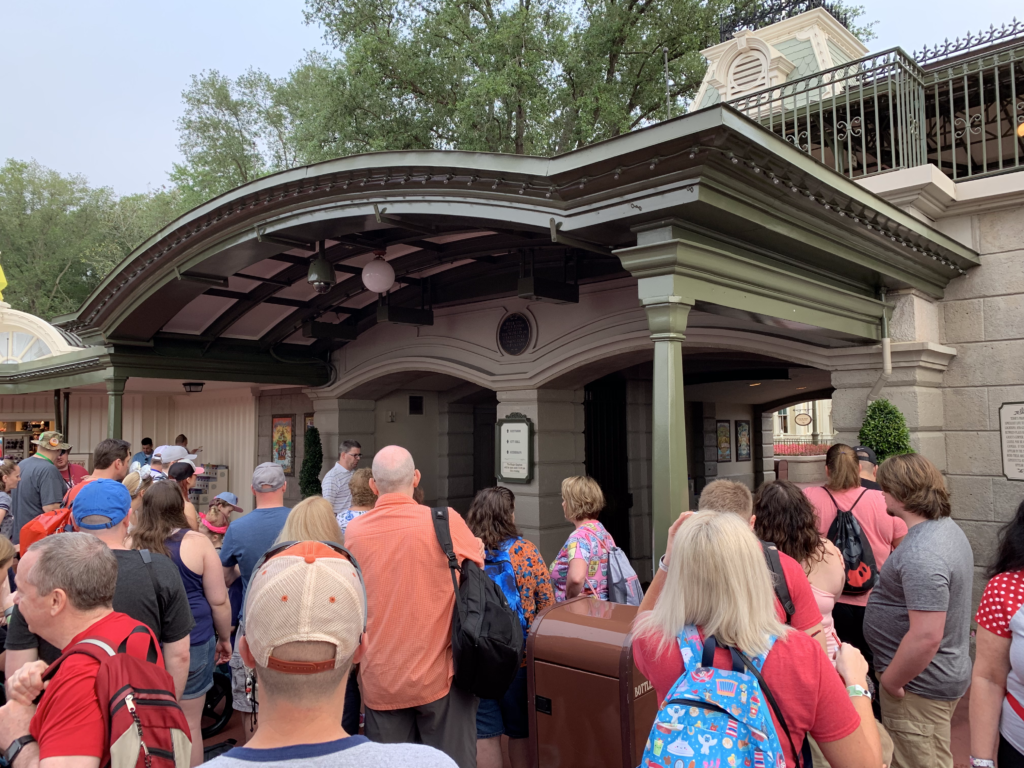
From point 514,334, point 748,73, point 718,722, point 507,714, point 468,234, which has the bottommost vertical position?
point 507,714

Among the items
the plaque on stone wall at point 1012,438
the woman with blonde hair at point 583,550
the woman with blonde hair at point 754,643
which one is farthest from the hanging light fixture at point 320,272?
the plaque on stone wall at point 1012,438

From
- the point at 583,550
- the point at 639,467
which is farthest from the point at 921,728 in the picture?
the point at 639,467

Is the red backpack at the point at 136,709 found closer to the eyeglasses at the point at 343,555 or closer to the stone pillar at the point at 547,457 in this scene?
the eyeglasses at the point at 343,555

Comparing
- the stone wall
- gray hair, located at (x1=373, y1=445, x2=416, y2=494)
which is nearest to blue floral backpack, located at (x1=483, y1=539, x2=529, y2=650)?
gray hair, located at (x1=373, y1=445, x2=416, y2=494)

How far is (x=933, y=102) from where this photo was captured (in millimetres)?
7055

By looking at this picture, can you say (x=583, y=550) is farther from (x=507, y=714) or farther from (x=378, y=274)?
(x=378, y=274)

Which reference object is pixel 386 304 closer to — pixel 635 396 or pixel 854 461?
pixel 635 396

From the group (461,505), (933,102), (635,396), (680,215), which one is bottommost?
(461,505)

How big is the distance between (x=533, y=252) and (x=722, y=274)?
2.80 m

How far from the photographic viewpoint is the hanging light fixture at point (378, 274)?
6332 mm

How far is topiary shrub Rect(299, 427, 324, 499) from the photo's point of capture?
31.2 feet

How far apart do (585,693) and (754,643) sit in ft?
5.25

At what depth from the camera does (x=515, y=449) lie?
7590 mm

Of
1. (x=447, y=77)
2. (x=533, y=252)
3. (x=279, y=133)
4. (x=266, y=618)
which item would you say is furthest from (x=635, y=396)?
(x=279, y=133)
